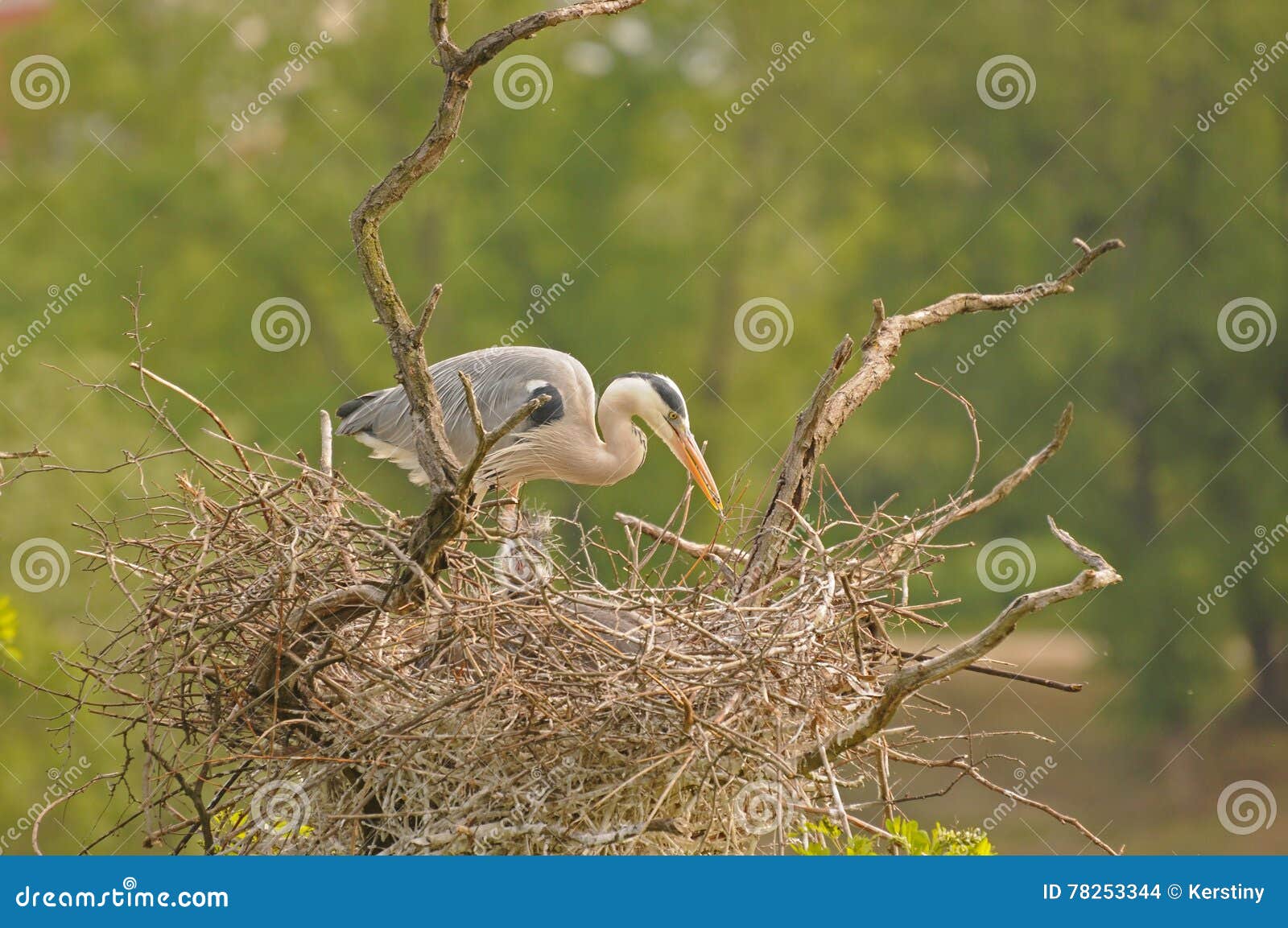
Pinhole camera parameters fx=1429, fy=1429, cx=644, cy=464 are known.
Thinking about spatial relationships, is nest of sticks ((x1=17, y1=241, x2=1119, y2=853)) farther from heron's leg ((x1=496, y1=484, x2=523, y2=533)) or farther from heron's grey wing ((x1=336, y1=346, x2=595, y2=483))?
heron's grey wing ((x1=336, y1=346, x2=595, y2=483))

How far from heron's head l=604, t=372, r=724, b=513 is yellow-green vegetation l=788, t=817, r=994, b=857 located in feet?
5.15

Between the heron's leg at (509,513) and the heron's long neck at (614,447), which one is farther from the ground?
the heron's long neck at (614,447)

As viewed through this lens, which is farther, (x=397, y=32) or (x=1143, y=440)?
(x=397, y=32)

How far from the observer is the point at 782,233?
15.6 m

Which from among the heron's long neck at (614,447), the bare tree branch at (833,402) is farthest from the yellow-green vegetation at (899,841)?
the heron's long neck at (614,447)

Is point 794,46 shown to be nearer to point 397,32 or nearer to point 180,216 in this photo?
point 397,32

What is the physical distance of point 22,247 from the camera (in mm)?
15281

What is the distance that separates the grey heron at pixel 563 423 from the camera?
4992 mm

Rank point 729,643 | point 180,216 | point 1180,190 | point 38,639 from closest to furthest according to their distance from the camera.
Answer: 1. point 729,643
2. point 38,639
3. point 1180,190
4. point 180,216

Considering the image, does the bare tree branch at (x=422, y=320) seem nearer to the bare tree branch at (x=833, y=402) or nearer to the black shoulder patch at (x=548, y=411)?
the bare tree branch at (x=833, y=402)

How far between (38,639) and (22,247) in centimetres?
680

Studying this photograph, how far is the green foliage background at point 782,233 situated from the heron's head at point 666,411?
7.55 metres

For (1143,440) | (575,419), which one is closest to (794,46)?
(1143,440)

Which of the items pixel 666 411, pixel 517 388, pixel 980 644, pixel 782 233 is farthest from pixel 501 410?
pixel 782 233
